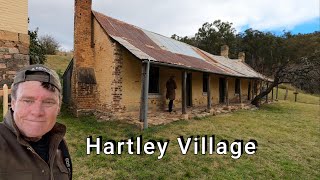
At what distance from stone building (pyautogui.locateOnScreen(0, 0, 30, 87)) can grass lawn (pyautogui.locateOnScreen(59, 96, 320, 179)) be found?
240cm

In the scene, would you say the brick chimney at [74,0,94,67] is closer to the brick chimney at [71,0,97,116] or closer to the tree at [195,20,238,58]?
the brick chimney at [71,0,97,116]

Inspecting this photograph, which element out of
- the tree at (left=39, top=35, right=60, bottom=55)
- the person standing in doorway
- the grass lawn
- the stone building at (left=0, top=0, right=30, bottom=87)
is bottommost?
the grass lawn

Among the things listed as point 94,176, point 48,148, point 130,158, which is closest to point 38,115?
point 48,148

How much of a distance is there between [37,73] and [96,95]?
1056 cm

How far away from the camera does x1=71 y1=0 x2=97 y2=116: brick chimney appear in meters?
11.5

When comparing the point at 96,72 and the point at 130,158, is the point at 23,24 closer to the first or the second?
the point at 96,72

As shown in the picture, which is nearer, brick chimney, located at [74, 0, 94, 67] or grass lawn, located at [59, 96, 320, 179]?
grass lawn, located at [59, 96, 320, 179]

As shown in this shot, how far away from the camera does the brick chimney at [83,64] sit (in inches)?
452

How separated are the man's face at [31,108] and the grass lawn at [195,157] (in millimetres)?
4399

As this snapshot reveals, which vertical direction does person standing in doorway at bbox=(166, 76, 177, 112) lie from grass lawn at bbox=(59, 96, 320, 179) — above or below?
above

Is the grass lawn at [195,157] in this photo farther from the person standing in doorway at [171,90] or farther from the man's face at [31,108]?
the man's face at [31,108]

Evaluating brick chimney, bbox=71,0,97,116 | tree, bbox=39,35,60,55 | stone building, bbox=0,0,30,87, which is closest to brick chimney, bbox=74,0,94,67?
brick chimney, bbox=71,0,97,116

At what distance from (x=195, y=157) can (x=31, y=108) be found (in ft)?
20.1

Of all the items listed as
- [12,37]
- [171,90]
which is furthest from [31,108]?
[171,90]
